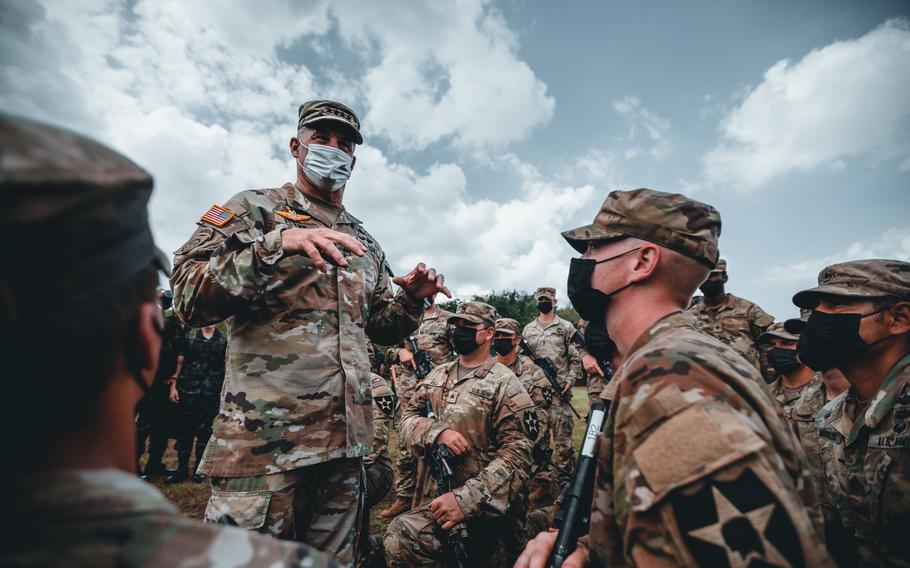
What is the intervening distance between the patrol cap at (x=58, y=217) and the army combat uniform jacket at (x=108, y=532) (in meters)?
0.29

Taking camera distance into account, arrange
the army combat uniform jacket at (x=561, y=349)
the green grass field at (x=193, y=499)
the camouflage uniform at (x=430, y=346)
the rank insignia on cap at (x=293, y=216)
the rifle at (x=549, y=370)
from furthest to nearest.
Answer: the army combat uniform jacket at (x=561, y=349)
the camouflage uniform at (x=430, y=346)
the rifle at (x=549, y=370)
the green grass field at (x=193, y=499)
the rank insignia on cap at (x=293, y=216)

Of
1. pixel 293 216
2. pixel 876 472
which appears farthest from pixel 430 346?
pixel 876 472

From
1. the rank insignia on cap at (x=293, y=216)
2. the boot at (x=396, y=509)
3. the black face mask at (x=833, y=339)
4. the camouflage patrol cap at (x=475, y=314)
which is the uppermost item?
the camouflage patrol cap at (x=475, y=314)

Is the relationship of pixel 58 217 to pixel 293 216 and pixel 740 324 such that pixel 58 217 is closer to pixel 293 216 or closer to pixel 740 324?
pixel 293 216

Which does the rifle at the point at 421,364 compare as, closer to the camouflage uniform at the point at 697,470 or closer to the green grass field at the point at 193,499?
the green grass field at the point at 193,499

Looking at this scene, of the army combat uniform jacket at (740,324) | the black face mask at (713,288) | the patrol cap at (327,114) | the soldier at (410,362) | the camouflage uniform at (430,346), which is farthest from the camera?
the camouflage uniform at (430,346)

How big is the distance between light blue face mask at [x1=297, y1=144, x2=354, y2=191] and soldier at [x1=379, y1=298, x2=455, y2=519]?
3848 millimetres

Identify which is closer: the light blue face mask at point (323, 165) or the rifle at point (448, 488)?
the light blue face mask at point (323, 165)

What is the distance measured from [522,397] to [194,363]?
6482 millimetres

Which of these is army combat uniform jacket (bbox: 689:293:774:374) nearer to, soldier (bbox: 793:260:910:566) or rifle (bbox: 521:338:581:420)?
rifle (bbox: 521:338:581:420)

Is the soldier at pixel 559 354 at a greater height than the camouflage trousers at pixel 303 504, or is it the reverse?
the soldier at pixel 559 354

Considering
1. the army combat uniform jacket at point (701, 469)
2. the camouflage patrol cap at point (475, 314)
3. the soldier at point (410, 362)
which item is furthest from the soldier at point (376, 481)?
the army combat uniform jacket at point (701, 469)

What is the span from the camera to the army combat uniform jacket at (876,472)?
233 cm

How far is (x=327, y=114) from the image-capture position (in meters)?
2.92
